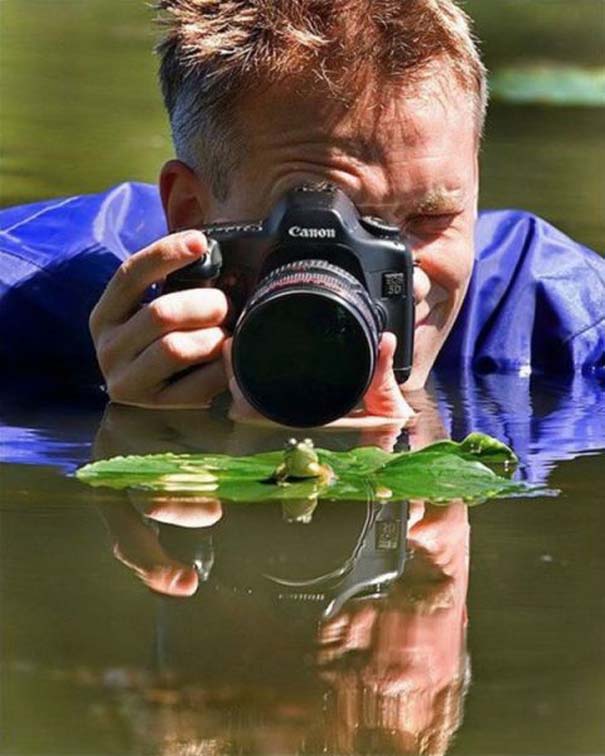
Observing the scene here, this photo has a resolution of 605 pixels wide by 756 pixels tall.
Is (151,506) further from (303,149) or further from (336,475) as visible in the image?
(303,149)

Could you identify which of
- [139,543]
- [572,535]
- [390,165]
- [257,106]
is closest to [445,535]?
[572,535]

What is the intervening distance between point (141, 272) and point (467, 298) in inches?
26.8

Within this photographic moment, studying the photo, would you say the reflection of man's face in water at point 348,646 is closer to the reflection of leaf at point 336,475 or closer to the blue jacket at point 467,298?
the reflection of leaf at point 336,475

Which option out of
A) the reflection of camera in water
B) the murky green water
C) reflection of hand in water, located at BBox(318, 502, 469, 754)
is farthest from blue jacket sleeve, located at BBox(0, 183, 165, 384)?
reflection of hand in water, located at BBox(318, 502, 469, 754)

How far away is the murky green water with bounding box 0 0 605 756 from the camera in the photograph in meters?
0.85

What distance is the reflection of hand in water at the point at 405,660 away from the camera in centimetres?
85

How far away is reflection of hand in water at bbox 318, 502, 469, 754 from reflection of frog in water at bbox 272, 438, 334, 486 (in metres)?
0.20

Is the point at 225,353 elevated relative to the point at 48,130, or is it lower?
elevated

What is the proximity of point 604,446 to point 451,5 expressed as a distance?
623mm

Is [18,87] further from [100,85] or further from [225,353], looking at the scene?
[225,353]

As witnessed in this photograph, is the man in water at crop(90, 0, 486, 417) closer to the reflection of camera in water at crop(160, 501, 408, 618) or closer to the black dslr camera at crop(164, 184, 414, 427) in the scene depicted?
the black dslr camera at crop(164, 184, 414, 427)

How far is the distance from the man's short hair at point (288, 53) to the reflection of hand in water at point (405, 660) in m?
0.77

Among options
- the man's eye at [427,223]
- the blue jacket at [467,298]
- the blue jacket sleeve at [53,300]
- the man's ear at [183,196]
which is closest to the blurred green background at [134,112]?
the blue jacket at [467,298]

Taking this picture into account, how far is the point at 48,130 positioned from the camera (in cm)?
416
